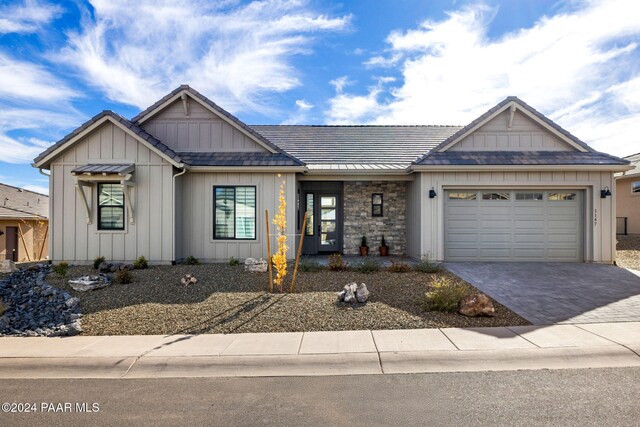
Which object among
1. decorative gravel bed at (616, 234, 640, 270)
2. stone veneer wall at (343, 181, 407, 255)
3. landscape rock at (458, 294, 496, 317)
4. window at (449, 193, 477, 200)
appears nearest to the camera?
landscape rock at (458, 294, 496, 317)

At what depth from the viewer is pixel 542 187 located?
35.2ft

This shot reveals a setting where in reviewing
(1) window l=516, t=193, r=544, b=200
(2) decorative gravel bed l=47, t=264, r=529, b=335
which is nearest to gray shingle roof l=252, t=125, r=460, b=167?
(1) window l=516, t=193, r=544, b=200

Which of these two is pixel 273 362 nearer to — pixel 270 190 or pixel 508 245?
pixel 270 190

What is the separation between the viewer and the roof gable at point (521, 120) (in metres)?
11.0

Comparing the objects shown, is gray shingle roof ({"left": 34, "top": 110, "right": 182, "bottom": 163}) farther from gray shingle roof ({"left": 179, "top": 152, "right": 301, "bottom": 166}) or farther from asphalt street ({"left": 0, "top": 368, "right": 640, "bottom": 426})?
asphalt street ({"left": 0, "top": 368, "right": 640, "bottom": 426})

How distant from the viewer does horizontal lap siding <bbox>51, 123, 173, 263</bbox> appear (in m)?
10.1

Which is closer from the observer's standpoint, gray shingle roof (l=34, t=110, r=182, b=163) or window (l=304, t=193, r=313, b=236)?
gray shingle roof (l=34, t=110, r=182, b=163)

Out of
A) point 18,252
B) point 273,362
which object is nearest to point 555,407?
point 273,362

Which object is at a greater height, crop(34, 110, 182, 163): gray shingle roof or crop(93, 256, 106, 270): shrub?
crop(34, 110, 182, 163): gray shingle roof

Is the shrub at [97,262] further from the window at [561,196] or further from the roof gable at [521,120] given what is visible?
the window at [561,196]

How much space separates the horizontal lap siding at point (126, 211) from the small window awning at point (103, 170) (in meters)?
0.36

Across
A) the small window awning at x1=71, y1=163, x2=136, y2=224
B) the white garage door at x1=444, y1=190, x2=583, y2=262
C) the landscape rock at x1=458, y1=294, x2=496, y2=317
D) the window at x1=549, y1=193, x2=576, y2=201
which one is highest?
the small window awning at x1=71, y1=163, x2=136, y2=224

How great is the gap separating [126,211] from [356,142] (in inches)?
353

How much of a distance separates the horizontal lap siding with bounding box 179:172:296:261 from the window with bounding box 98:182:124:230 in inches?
70.6
